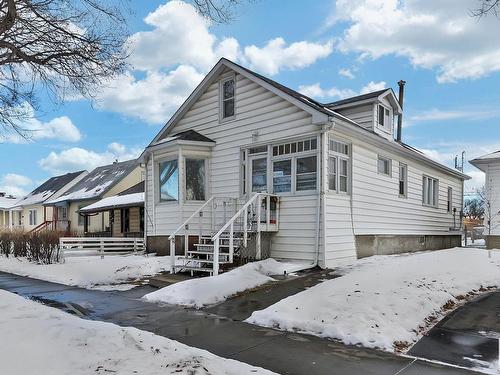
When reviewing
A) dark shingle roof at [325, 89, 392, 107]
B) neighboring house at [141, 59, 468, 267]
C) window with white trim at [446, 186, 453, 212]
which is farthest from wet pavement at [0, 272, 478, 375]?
window with white trim at [446, 186, 453, 212]

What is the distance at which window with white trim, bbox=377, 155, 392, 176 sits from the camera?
13.6 meters

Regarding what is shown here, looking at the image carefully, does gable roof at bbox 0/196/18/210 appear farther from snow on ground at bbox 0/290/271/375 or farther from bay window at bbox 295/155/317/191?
snow on ground at bbox 0/290/271/375

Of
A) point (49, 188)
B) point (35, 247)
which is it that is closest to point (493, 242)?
point (35, 247)

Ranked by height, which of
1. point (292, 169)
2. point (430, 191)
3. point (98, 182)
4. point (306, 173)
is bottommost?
point (430, 191)

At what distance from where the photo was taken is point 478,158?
18.3 m

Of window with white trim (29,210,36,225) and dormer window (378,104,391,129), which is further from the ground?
dormer window (378,104,391,129)

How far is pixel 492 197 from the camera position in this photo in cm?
1789

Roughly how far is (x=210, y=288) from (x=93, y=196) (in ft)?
73.8

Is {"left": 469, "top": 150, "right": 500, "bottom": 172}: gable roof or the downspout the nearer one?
the downspout

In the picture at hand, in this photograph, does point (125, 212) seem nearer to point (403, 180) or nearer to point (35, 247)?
point (35, 247)

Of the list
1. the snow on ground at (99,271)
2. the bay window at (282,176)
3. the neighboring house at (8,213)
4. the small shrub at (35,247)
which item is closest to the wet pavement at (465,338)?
the bay window at (282,176)

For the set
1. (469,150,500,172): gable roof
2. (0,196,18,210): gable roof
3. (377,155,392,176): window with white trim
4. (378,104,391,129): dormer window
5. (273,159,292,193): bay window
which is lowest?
→ (0,196,18,210): gable roof

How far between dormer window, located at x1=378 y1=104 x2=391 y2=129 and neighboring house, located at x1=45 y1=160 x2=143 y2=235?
59.9 ft

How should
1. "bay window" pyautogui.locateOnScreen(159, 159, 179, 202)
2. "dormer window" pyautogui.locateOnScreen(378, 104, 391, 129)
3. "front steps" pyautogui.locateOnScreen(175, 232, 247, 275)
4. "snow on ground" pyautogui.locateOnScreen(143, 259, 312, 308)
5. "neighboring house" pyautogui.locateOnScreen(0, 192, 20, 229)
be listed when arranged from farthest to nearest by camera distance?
"neighboring house" pyautogui.locateOnScreen(0, 192, 20, 229)
"dormer window" pyautogui.locateOnScreen(378, 104, 391, 129)
"bay window" pyautogui.locateOnScreen(159, 159, 179, 202)
"front steps" pyautogui.locateOnScreen(175, 232, 247, 275)
"snow on ground" pyautogui.locateOnScreen(143, 259, 312, 308)
